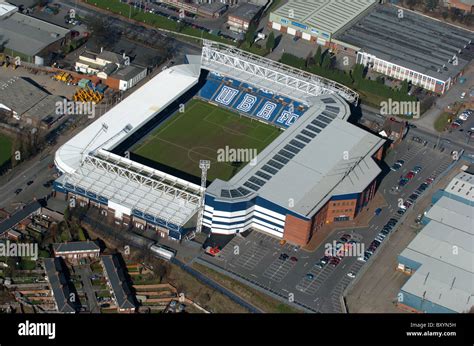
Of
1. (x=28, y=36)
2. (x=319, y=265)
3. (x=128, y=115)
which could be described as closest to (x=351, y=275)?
(x=319, y=265)

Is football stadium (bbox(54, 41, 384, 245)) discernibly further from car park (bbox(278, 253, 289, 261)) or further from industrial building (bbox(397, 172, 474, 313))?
industrial building (bbox(397, 172, 474, 313))

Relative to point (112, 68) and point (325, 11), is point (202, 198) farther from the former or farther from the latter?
point (325, 11)

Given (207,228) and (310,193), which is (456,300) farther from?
(207,228)

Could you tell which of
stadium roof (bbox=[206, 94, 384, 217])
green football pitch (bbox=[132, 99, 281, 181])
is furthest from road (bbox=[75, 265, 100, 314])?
green football pitch (bbox=[132, 99, 281, 181])

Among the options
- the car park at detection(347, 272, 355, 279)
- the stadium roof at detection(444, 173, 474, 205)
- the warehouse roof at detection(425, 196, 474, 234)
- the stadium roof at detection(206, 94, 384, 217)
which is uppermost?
the stadium roof at detection(206, 94, 384, 217)

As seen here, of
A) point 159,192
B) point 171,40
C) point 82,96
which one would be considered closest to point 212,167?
point 159,192
